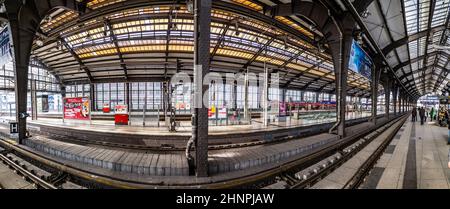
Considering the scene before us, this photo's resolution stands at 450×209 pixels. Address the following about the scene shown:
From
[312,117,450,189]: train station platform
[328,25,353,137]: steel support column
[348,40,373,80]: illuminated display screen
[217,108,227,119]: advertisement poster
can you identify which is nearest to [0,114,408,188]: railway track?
[312,117,450,189]: train station platform

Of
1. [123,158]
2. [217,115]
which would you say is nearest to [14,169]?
[123,158]

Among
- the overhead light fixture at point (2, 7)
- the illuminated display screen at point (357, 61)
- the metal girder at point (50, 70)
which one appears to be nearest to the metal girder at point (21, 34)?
the overhead light fixture at point (2, 7)

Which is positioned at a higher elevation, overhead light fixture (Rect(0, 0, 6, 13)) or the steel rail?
overhead light fixture (Rect(0, 0, 6, 13))

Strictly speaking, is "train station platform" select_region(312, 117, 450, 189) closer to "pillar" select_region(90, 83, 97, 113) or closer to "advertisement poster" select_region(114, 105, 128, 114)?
"advertisement poster" select_region(114, 105, 128, 114)

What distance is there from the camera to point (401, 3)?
8789 mm

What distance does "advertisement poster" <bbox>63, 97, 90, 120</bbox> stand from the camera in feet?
34.8

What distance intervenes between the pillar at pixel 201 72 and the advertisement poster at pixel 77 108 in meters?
10.2

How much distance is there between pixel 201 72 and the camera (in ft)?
12.0

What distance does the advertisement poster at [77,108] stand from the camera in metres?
10.6

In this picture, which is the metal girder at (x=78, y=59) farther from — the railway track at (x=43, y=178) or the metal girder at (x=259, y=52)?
the metal girder at (x=259, y=52)

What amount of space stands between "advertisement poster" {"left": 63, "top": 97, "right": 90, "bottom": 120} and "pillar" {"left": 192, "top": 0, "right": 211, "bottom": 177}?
33.5 feet

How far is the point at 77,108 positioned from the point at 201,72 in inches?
450

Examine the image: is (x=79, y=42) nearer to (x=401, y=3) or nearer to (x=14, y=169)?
(x=14, y=169)
